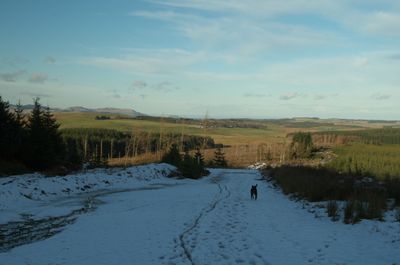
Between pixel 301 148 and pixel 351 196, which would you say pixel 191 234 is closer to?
pixel 351 196

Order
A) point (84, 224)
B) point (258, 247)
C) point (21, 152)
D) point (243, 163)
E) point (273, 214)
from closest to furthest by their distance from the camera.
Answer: point (258, 247)
point (84, 224)
point (273, 214)
point (21, 152)
point (243, 163)

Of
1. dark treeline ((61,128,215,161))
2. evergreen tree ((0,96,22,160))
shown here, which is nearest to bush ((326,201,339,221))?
evergreen tree ((0,96,22,160))

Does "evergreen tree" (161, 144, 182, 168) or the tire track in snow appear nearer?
the tire track in snow

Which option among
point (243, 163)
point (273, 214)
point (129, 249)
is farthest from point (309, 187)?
point (243, 163)

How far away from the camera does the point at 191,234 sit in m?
13.3

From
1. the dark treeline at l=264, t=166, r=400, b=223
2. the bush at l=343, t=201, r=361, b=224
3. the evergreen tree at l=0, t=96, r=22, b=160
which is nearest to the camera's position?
the bush at l=343, t=201, r=361, b=224

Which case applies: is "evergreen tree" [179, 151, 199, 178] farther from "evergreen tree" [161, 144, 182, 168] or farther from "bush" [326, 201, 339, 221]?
"bush" [326, 201, 339, 221]

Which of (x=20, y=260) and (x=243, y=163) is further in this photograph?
(x=243, y=163)

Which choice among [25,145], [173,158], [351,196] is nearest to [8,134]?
[25,145]

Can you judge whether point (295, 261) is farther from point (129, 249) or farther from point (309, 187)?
point (309, 187)

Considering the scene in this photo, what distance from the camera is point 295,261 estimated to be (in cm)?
991

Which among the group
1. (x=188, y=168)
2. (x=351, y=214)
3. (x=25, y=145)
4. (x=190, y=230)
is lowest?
(x=188, y=168)

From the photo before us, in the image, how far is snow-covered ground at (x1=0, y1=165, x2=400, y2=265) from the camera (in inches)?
404

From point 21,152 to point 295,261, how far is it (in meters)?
31.0
